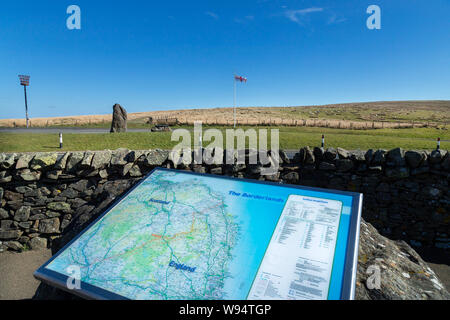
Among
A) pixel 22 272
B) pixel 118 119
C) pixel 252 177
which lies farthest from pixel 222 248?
pixel 118 119

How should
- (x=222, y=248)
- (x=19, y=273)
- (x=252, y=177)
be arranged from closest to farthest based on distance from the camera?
1. (x=222, y=248)
2. (x=19, y=273)
3. (x=252, y=177)

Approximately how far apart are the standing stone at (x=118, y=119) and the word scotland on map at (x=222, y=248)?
19.2m

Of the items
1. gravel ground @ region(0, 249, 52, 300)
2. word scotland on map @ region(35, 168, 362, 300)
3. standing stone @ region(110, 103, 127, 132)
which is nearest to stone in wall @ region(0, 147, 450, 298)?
gravel ground @ region(0, 249, 52, 300)

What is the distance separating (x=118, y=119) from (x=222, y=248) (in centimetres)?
2039

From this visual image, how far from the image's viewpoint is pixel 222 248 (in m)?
2.32

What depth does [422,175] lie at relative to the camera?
6047 mm

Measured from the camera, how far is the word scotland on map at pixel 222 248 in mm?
2021

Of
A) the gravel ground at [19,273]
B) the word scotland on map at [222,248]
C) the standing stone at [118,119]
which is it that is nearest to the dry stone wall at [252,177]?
the gravel ground at [19,273]

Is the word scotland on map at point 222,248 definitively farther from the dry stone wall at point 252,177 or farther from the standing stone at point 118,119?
the standing stone at point 118,119

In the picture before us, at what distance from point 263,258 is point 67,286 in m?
1.71

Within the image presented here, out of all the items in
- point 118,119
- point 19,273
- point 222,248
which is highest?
point 118,119

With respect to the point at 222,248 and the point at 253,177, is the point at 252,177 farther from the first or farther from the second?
the point at 222,248
